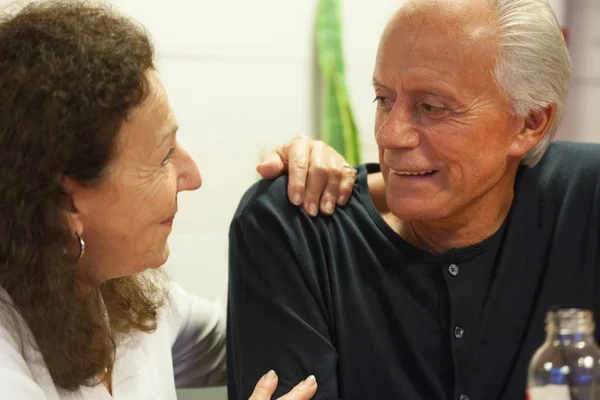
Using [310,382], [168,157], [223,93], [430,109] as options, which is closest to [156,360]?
[310,382]

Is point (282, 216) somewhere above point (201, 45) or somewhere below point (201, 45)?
below

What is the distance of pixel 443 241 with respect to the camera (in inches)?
62.4

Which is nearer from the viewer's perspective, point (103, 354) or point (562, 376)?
point (562, 376)

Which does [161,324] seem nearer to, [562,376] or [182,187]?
[182,187]

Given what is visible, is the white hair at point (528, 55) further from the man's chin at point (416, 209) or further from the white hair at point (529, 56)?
the man's chin at point (416, 209)

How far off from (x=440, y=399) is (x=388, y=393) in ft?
0.30

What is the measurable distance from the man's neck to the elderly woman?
0.37 m

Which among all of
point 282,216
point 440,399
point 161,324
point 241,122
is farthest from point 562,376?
point 241,122

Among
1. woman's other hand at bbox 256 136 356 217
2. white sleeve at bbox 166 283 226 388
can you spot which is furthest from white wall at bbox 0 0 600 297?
woman's other hand at bbox 256 136 356 217

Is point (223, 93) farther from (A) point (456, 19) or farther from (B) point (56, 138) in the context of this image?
(B) point (56, 138)

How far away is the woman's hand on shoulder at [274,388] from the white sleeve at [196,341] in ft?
1.11

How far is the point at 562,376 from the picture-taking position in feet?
3.13

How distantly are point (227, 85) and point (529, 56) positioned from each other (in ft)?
3.81

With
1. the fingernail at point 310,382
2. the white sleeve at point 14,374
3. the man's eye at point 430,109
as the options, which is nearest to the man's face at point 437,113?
the man's eye at point 430,109
